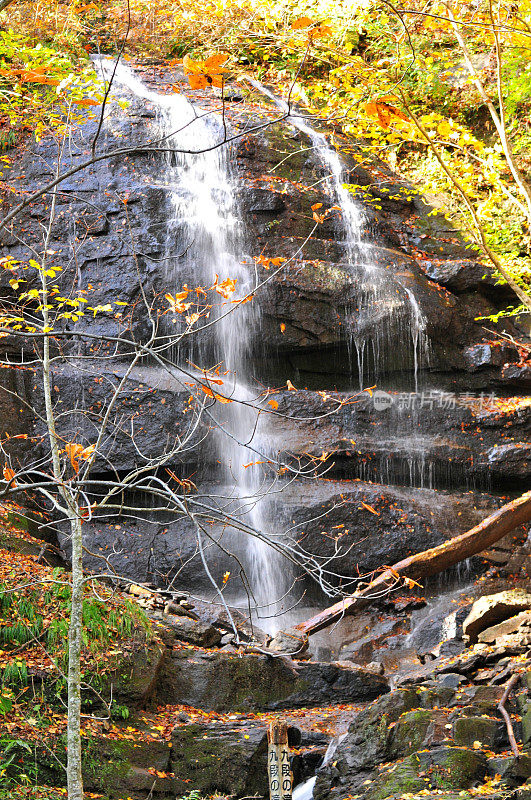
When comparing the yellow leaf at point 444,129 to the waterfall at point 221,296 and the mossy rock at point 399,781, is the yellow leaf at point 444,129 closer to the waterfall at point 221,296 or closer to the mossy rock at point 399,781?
the waterfall at point 221,296

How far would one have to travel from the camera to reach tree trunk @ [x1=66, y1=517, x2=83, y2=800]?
3.45m

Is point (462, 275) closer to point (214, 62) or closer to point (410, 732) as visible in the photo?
point (410, 732)

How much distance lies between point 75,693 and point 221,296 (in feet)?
27.0

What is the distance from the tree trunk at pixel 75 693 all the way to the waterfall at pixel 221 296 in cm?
505

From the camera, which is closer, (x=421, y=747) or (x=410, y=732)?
(x=421, y=747)

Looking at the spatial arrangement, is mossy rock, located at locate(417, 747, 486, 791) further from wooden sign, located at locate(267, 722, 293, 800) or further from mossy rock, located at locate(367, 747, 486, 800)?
wooden sign, located at locate(267, 722, 293, 800)

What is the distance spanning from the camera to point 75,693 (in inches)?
141

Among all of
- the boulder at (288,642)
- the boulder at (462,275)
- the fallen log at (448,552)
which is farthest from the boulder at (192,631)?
the boulder at (462,275)

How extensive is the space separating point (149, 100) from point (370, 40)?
6893mm

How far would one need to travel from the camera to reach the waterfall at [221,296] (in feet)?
30.1

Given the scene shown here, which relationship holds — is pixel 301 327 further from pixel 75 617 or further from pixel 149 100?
pixel 75 617

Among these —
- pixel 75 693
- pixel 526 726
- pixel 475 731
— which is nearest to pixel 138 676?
pixel 75 693

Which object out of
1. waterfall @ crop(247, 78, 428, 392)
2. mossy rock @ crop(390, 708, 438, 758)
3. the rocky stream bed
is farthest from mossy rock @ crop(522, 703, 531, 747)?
waterfall @ crop(247, 78, 428, 392)

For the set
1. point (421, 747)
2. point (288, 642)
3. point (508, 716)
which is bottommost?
point (288, 642)
